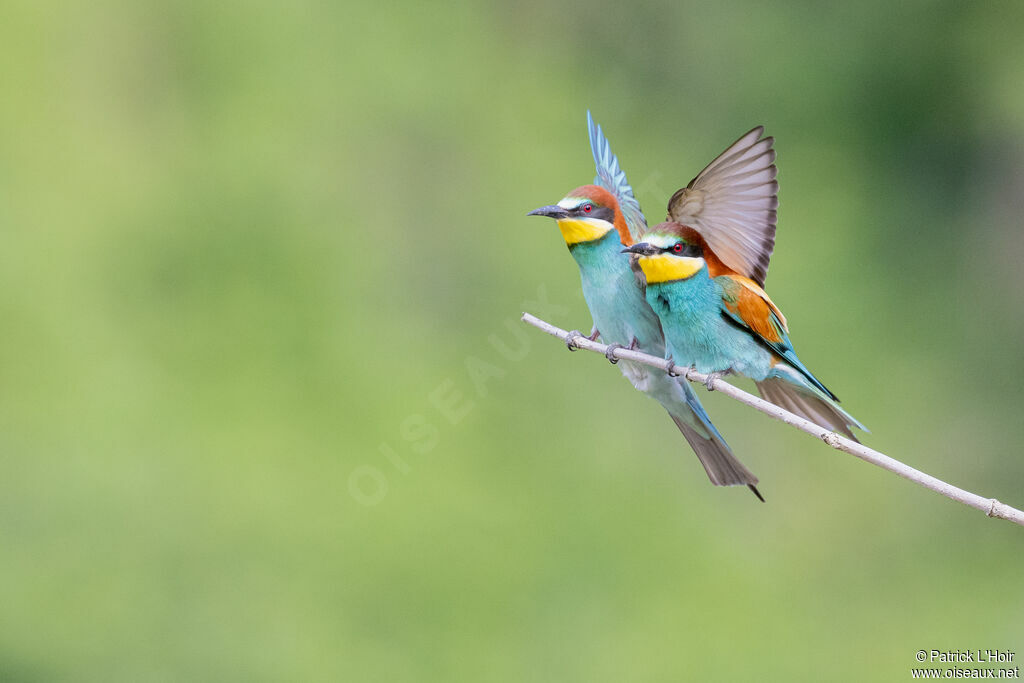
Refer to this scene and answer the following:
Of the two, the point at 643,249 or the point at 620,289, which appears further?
the point at 620,289

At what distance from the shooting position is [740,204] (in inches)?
27.8

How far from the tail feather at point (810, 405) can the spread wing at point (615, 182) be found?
227 mm

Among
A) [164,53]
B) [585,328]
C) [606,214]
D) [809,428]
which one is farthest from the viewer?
[164,53]

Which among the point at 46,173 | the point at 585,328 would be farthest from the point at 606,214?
the point at 46,173

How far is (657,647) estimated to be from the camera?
3.22 m

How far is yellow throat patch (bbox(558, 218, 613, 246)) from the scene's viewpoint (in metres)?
0.89

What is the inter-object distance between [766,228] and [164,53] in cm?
332

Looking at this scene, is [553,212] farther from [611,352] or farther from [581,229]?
[611,352]

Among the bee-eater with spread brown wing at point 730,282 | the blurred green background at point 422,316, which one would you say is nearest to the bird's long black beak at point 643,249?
the bee-eater with spread brown wing at point 730,282

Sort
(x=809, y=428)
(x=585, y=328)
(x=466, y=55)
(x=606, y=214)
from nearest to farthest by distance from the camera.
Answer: (x=809, y=428) → (x=606, y=214) → (x=585, y=328) → (x=466, y=55)

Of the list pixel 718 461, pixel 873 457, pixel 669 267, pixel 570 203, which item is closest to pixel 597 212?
pixel 570 203

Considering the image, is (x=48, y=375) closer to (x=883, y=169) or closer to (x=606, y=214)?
(x=606, y=214)

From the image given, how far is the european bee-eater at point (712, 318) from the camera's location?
0.80 meters

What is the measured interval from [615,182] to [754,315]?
8.5 inches
